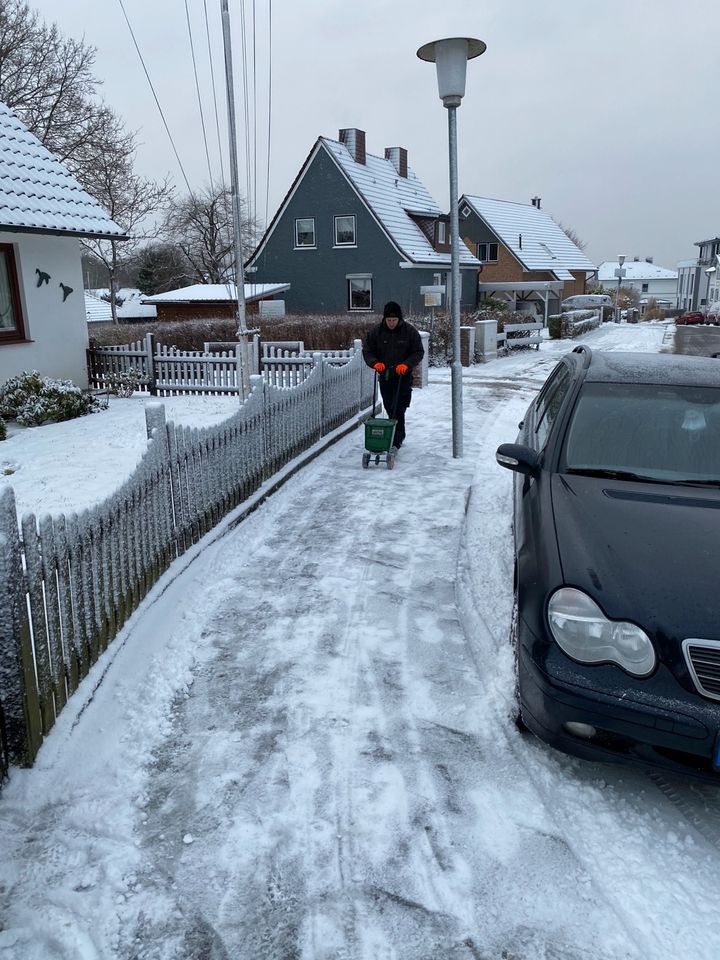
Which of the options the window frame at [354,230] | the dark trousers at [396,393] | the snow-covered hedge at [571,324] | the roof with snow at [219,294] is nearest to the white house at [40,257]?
the dark trousers at [396,393]

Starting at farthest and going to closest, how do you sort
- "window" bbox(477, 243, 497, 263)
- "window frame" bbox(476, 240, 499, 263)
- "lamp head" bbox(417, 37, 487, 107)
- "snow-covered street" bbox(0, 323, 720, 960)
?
"window" bbox(477, 243, 497, 263) → "window frame" bbox(476, 240, 499, 263) → "lamp head" bbox(417, 37, 487, 107) → "snow-covered street" bbox(0, 323, 720, 960)

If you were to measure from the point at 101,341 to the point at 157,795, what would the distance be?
20.2 m

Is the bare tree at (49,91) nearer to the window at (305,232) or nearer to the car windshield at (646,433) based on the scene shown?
the window at (305,232)

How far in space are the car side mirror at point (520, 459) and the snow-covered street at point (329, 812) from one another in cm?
109

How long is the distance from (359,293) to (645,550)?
31.1 metres

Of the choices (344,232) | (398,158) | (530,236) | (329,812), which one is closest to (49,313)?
(329,812)

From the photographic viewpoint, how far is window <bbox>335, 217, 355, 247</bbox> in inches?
1272

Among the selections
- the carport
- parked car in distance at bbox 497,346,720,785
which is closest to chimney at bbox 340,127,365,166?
the carport

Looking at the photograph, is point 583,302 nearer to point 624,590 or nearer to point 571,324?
point 571,324

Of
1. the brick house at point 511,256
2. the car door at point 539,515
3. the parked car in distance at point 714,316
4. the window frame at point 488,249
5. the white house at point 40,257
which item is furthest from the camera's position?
the parked car in distance at point 714,316

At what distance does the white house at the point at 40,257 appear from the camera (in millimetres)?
11078

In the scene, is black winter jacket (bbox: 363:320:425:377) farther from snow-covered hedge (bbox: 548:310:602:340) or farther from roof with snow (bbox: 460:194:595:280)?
roof with snow (bbox: 460:194:595:280)

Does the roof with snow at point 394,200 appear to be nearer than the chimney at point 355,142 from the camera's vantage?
Yes

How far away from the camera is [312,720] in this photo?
3697 mm
